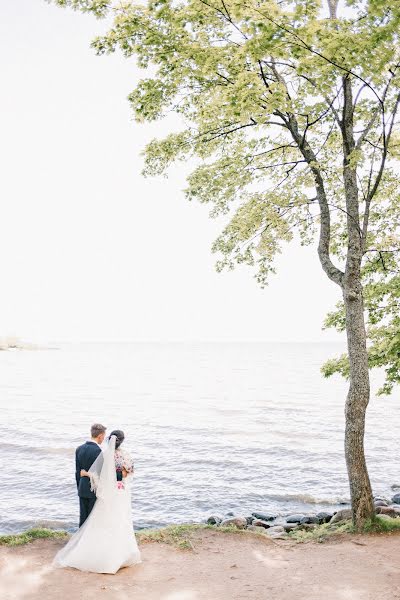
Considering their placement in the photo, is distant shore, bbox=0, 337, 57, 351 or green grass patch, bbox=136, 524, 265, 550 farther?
distant shore, bbox=0, 337, 57, 351

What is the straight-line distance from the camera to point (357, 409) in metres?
10.4

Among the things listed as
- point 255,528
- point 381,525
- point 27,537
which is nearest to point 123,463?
point 27,537

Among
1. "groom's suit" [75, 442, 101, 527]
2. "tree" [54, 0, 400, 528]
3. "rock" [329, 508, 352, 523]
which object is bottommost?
"rock" [329, 508, 352, 523]

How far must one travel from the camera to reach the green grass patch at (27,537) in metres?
9.36

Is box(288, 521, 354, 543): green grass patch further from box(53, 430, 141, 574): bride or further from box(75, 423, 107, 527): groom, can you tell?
box(75, 423, 107, 527): groom

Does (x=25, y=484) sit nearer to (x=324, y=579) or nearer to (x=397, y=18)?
(x=324, y=579)

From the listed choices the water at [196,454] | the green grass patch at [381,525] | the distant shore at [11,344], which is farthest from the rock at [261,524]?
the distant shore at [11,344]

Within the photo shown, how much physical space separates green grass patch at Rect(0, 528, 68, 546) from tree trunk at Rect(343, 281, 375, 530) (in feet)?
21.3

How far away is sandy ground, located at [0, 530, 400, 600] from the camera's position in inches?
288

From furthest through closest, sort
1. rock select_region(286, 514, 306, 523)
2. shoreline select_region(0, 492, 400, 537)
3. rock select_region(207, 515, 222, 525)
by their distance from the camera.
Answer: rock select_region(286, 514, 306, 523) → rock select_region(207, 515, 222, 525) → shoreline select_region(0, 492, 400, 537)

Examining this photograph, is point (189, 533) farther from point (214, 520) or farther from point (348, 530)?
point (214, 520)

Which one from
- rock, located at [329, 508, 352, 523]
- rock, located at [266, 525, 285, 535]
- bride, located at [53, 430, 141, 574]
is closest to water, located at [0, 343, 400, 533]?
rock, located at [266, 525, 285, 535]

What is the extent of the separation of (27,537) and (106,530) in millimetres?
2472

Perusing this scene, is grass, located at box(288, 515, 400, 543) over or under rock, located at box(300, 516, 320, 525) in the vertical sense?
over
